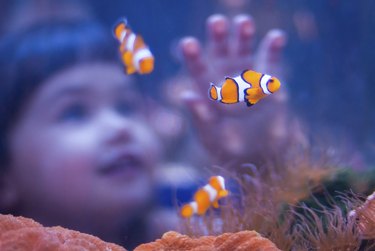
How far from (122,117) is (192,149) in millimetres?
1721

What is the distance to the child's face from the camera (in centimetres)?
378

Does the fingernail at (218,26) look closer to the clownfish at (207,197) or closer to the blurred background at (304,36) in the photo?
the clownfish at (207,197)

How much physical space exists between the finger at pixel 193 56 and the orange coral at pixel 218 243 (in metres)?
2.24

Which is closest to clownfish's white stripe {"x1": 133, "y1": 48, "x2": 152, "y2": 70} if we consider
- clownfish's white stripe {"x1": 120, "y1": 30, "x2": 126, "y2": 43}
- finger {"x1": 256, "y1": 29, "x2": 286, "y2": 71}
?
clownfish's white stripe {"x1": 120, "y1": 30, "x2": 126, "y2": 43}

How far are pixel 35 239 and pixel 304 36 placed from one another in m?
6.69

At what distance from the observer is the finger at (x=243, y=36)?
3.73 metres

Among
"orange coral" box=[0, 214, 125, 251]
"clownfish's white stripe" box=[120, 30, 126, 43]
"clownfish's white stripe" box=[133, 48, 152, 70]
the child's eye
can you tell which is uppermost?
the child's eye

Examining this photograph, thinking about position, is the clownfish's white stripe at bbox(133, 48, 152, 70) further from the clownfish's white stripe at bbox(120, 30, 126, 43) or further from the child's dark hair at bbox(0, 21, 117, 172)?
the child's dark hair at bbox(0, 21, 117, 172)

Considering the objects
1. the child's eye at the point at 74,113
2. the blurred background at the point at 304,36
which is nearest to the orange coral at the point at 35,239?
the child's eye at the point at 74,113

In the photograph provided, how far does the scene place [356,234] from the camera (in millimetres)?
1801

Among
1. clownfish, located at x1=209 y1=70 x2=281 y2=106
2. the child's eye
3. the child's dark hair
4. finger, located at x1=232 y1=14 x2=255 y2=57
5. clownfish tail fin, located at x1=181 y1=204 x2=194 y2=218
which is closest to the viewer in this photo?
clownfish, located at x1=209 y1=70 x2=281 y2=106

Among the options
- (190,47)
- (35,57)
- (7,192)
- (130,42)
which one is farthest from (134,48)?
(7,192)

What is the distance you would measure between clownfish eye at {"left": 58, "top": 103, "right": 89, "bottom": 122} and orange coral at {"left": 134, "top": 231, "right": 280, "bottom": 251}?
2.41 meters

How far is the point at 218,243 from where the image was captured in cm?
159
